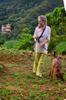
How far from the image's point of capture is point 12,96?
675 centimetres

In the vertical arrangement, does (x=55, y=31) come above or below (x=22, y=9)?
above

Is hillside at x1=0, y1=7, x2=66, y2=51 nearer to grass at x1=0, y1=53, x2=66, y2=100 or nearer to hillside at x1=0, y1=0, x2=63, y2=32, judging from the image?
grass at x1=0, y1=53, x2=66, y2=100

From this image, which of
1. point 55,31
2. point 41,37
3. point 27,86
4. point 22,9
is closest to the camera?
point 27,86

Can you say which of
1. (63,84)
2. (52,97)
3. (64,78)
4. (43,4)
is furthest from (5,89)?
(43,4)

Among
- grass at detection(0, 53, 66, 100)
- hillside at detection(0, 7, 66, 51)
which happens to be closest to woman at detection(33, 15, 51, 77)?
grass at detection(0, 53, 66, 100)

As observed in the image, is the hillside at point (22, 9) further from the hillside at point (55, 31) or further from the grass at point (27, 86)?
the grass at point (27, 86)

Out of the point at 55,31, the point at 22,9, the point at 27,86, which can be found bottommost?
the point at 22,9

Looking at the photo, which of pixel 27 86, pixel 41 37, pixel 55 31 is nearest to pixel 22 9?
pixel 55 31

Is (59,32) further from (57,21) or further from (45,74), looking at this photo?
(45,74)

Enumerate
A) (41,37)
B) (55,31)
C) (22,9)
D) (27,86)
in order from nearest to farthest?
(27,86) → (41,37) → (55,31) → (22,9)

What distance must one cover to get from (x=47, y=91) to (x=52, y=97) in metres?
0.38

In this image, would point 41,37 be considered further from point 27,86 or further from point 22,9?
point 22,9

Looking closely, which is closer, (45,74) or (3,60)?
(45,74)

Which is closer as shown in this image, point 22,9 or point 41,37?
point 41,37
